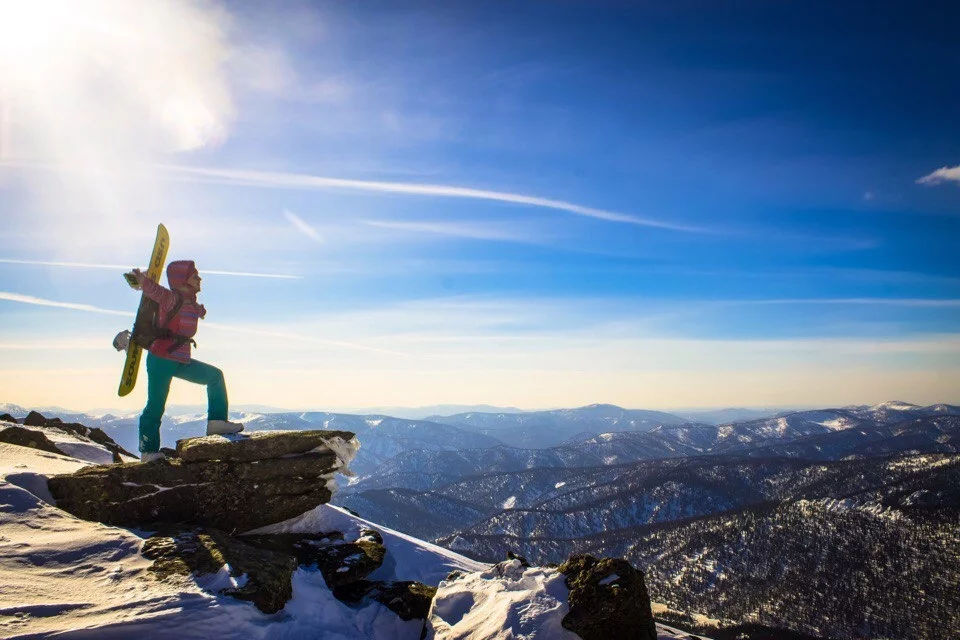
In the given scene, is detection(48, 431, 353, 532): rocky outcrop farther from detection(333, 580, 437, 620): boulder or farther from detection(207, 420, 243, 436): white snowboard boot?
detection(333, 580, 437, 620): boulder

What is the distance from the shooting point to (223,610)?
10172 mm

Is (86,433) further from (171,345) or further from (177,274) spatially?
(177,274)

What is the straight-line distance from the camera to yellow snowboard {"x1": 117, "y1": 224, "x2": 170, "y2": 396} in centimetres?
1495

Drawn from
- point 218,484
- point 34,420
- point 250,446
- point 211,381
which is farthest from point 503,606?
point 34,420

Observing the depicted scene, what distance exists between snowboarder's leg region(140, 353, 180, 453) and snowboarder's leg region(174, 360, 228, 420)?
1.18 ft

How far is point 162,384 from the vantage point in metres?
14.7

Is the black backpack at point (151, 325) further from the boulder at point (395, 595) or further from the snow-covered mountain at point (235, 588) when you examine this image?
the boulder at point (395, 595)

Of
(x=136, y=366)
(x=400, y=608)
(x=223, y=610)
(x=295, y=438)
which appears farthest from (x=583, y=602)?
(x=136, y=366)

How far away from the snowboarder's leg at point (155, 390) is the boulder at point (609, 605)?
44.7 ft

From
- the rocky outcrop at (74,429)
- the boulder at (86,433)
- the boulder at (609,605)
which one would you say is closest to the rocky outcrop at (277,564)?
the boulder at (609,605)

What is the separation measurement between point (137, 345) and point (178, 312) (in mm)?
2170

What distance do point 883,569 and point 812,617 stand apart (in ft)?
129

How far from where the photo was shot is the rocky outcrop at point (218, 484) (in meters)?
13.5

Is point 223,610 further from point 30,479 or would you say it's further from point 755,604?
point 755,604
